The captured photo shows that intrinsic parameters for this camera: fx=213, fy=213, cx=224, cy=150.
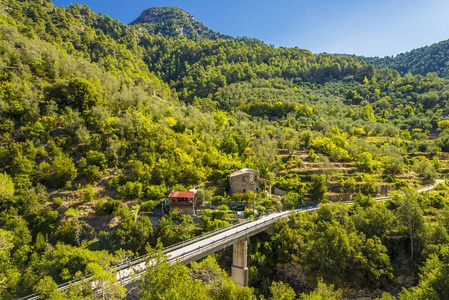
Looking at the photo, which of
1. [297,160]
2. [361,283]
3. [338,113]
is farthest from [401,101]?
[361,283]

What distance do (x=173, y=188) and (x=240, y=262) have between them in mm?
15138

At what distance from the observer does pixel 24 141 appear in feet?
110

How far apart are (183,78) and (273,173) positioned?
81.3 metres

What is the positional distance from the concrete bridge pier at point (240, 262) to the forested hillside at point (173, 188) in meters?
1.59

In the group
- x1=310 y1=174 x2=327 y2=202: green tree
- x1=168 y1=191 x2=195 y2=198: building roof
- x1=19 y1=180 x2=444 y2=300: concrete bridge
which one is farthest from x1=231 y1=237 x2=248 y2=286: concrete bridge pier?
x1=310 y1=174 x2=327 y2=202: green tree

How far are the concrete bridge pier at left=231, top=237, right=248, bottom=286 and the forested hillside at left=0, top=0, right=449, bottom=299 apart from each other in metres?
1.59

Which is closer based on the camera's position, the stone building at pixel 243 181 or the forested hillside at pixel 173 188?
the forested hillside at pixel 173 188

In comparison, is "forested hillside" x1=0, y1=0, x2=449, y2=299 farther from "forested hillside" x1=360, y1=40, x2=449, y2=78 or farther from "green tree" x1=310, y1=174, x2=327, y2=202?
"forested hillside" x1=360, y1=40, x2=449, y2=78

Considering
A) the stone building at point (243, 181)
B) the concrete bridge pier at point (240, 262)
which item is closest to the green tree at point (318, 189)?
the stone building at point (243, 181)

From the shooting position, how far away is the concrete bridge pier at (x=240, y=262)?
89.7ft

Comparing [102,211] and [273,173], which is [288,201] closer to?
[273,173]

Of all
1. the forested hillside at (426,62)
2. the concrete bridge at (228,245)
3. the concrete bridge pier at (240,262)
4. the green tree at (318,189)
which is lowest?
the concrete bridge pier at (240,262)

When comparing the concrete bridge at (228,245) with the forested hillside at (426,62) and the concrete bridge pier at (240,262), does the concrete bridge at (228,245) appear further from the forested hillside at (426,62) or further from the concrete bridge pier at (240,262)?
the forested hillside at (426,62)

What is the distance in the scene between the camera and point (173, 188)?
3494 cm
